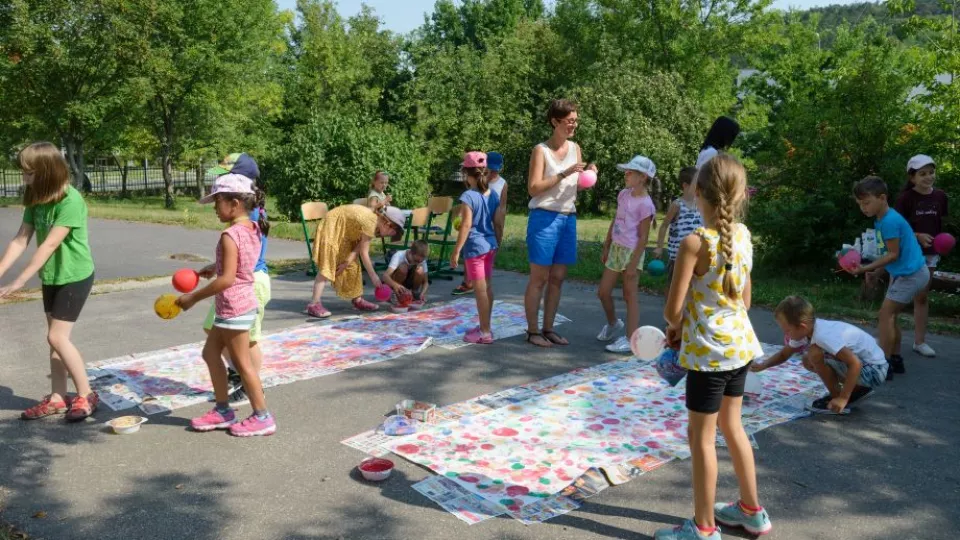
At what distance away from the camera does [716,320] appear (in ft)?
11.0

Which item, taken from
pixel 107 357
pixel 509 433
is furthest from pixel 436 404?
pixel 107 357

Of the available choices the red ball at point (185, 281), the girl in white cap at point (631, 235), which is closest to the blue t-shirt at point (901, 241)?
the girl in white cap at point (631, 235)

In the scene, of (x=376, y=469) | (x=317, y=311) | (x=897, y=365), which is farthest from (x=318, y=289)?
(x=897, y=365)

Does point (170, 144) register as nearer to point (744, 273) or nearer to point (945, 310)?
point (945, 310)

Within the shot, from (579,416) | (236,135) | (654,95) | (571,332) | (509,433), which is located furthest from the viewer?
(236,135)

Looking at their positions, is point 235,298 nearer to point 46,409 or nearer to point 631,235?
point 46,409

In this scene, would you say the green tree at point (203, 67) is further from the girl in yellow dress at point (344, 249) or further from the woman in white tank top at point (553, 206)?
the woman in white tank top at point (553, 206)

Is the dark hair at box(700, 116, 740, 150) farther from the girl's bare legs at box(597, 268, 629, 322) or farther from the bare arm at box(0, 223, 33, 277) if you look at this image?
the bare arm at box(0, 223, 33, 277)

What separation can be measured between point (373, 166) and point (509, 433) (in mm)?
12673

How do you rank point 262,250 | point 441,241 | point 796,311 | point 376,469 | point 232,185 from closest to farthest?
point 376,469 → point 232,185 → point 796,311 → point 262,250 → point 441,241

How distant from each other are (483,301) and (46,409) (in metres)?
3.47

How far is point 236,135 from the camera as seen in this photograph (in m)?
30.5

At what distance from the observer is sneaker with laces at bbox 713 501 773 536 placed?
3508 millimetres

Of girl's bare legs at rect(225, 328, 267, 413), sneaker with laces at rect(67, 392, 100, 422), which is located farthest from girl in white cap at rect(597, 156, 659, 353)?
Answer: sneaker with laces at rect(67, 392, 100, 422)
